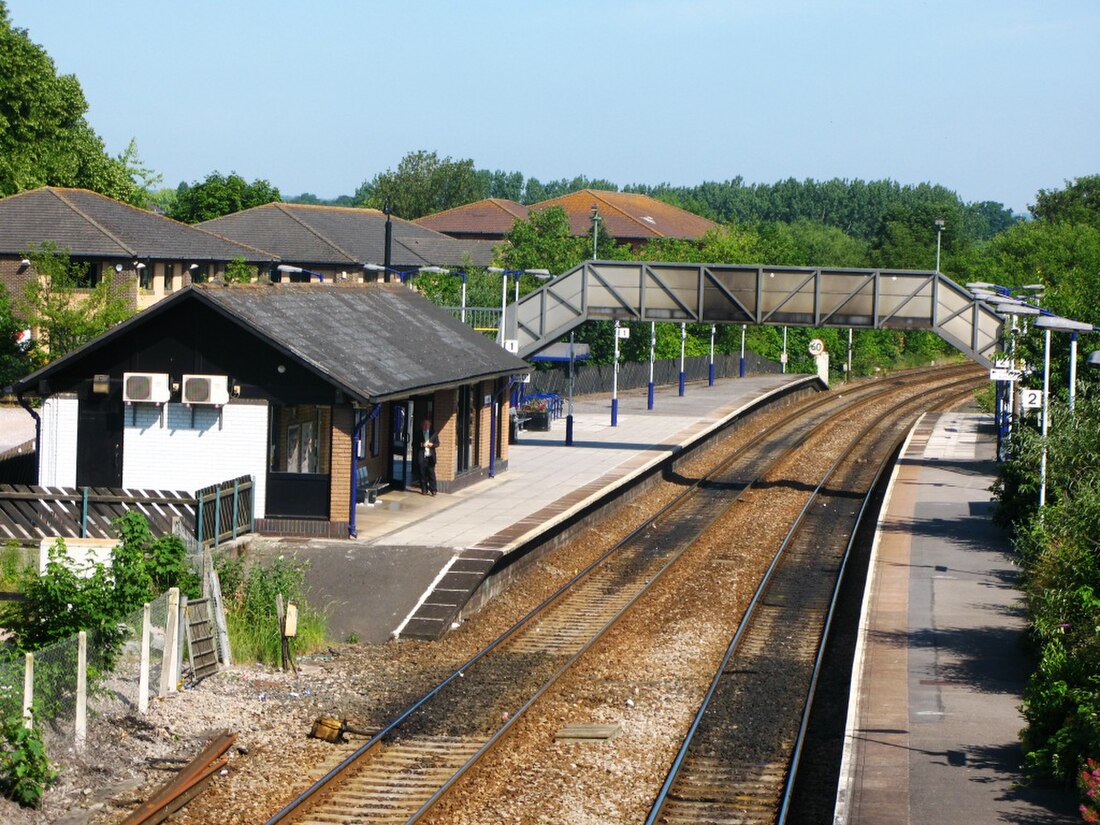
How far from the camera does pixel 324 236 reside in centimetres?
7206

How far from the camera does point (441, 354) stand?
30.5m

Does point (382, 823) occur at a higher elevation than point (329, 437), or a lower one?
lower

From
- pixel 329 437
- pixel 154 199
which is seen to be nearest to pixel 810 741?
pixel 329 437

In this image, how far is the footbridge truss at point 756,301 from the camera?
37.9 metres

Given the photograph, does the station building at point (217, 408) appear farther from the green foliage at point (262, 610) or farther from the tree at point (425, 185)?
the tree at point (425, 185)

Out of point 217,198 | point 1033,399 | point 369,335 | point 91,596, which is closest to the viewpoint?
point 91,596

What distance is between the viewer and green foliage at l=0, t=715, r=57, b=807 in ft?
40.4

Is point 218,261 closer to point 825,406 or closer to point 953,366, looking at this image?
point 825,406

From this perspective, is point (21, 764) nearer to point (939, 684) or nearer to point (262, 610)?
point (262, 610)

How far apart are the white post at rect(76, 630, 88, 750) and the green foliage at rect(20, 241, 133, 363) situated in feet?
82.4

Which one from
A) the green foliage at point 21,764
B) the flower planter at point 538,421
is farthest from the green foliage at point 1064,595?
the flower planter at point 538,421

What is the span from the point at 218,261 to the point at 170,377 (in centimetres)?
3423

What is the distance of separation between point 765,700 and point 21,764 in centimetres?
880

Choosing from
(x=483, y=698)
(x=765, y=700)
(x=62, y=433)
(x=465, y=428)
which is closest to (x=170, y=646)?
(x=483, y=698)
